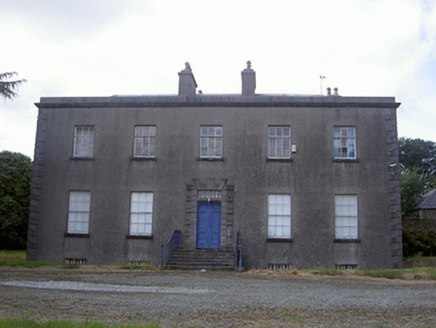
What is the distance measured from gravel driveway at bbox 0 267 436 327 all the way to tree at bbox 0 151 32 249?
52.5ft

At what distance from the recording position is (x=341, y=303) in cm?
862

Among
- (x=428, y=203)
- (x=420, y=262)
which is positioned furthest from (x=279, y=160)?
(x=428, y=203)

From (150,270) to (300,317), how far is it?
36.0ft

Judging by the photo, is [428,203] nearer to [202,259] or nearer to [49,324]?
[202,259]

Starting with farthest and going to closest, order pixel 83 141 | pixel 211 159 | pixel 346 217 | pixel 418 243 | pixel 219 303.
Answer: pixel 83 141
pixel 418 243
pixel 211 159
pixel 346 217
pixel 219 303

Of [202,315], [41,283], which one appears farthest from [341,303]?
[41,283]

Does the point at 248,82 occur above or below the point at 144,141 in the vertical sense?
above

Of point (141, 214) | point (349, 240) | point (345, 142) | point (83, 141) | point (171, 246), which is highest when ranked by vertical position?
point (345, 142)

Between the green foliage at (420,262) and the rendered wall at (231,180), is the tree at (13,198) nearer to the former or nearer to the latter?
the rendered wall at (231,180)

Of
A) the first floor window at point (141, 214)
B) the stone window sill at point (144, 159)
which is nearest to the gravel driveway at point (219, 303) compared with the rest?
the first floor window at point (141, 214)

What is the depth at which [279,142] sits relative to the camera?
2053 cm

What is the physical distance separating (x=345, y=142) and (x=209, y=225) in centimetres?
662

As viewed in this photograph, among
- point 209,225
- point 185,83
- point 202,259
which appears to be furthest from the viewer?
point 185,83

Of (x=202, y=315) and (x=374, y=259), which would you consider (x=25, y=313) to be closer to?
(x=202, y=315)
